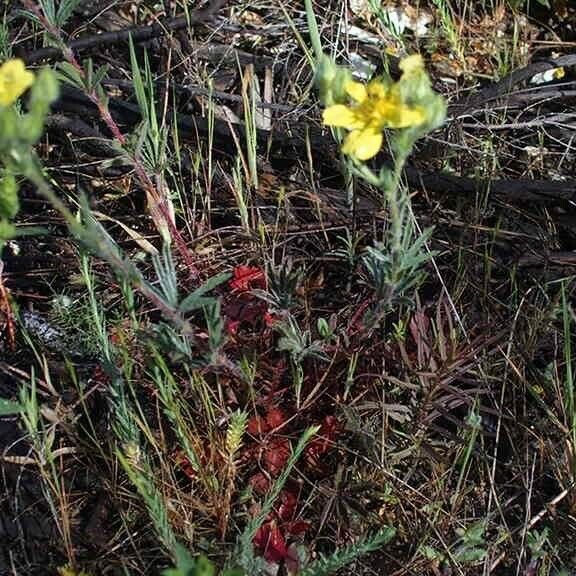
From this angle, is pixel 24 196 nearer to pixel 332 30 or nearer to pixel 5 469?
pixel 5 469

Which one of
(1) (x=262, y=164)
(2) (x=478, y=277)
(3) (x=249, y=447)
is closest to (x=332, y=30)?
(1) (x=262, y=164)

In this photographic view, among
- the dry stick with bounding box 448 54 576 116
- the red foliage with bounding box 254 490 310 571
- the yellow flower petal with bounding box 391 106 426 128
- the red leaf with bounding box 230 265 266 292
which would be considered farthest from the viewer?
the dry stick with bounding box 448 54 576 116

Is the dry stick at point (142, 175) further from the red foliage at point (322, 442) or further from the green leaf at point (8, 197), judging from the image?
the red foliage at point (322, 442)

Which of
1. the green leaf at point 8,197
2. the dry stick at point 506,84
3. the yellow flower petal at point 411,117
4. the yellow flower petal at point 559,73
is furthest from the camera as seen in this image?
the yellow flower petal at point 559,73

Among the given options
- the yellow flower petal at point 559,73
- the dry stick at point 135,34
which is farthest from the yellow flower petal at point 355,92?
the yellow flower petal at point 559,73

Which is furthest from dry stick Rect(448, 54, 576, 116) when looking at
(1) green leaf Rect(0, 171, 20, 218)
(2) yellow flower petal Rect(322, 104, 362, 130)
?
(1) green leaf Rect(0, 171, 20, 218)

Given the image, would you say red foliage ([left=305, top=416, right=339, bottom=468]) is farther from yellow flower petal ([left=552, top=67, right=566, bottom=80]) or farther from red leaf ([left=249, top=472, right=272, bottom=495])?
yellow flower petal ([left=552, top=67, right=566, bottom=80])

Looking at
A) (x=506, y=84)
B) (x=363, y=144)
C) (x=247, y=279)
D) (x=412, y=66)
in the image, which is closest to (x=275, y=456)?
(x=247, y=279)
